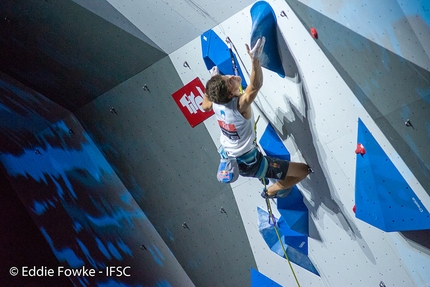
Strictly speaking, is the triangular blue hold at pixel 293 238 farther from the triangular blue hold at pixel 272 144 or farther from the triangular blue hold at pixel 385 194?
the triangular blue hold at pixel 385 194

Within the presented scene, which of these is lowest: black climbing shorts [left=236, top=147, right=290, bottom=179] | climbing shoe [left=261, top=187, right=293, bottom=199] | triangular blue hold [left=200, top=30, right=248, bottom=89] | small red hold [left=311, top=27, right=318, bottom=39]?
climbing shoe [left=261, top=187, right=293, bottom=199]

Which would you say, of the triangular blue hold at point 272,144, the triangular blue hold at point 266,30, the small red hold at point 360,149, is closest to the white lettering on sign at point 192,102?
the triangular blue hold at point 272,144

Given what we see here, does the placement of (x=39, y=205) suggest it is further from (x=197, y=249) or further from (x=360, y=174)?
(x=360, y=174)

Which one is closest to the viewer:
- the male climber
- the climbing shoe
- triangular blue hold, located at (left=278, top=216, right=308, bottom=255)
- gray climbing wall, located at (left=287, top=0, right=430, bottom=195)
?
gray climbing wall, located at (left=287, top=0, right=430, bottom=195)

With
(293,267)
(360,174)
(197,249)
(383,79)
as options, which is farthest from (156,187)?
(383,79)

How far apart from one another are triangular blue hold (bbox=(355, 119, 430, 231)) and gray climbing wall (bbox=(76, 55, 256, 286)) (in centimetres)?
100

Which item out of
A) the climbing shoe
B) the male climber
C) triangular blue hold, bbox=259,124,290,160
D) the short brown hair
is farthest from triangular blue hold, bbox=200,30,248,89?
the climbing shoe

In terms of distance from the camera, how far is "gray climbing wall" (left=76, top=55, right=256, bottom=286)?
3488 mm

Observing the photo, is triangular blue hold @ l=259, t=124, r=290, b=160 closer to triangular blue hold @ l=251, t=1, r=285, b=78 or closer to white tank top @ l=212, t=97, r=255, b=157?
white tank top @ l=212, t=97, r=255, b=157

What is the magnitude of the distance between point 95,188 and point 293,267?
1.64 m

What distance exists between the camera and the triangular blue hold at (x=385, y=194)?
105 inches

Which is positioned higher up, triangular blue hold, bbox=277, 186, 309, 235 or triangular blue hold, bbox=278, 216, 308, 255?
triangular blue hold, bbox=277, 186, 309, 235

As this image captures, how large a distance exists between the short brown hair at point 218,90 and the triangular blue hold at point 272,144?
1.77ft

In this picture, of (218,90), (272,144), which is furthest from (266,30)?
(272,144)
